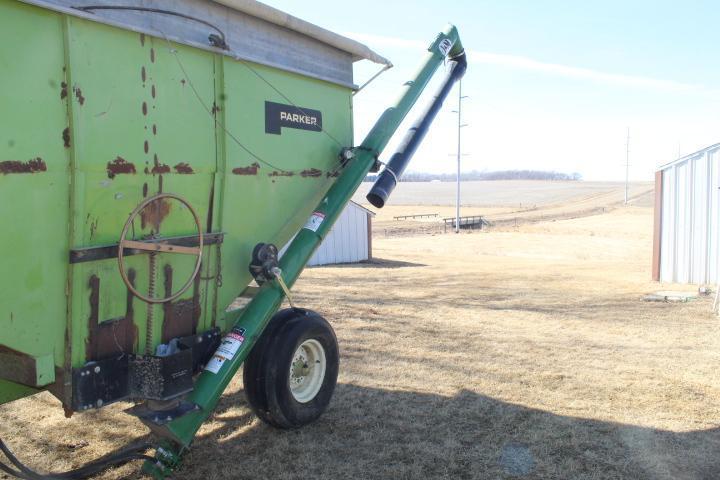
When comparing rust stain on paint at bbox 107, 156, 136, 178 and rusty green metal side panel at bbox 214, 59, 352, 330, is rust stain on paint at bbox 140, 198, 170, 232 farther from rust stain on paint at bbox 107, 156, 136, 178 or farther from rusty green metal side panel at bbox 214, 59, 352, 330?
rusty green metal side panel at bbox 214, 59, 352, 330

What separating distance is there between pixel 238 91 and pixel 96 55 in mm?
1150

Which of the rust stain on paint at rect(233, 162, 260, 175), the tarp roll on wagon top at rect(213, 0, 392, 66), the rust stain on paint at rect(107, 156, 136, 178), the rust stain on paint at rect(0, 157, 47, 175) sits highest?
the tarp roll on wagon top at rect(213, 0, 392, 66)

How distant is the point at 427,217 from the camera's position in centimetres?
5175

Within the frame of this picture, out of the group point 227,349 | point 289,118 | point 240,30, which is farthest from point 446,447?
point 240,30

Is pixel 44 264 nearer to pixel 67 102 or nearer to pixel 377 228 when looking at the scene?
pixel 67 102

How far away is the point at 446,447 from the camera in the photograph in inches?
184

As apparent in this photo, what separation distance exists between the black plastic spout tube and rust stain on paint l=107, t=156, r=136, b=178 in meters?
2.25

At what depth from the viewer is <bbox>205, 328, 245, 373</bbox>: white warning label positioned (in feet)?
13.9

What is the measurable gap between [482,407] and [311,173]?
254 centimetres

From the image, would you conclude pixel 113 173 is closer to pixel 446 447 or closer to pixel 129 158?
pixel 129 158

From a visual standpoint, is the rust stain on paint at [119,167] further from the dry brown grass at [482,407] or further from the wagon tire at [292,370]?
the dry brown grass at [482,407]

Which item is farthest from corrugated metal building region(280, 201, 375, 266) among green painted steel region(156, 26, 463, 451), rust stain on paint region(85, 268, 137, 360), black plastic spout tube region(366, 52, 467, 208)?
rust stain on paint region(85, 268, 137, 360)

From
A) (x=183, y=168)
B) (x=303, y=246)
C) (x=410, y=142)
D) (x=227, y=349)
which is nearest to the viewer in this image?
(x=183, y=168)

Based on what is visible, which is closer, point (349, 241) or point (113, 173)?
point (113, 173)
